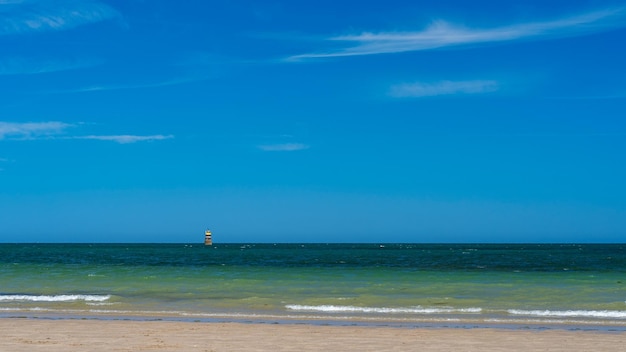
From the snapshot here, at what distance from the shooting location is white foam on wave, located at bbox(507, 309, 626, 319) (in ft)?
72.5

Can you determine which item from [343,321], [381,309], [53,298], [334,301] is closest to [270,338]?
[343,321]

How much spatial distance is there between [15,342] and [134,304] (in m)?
10.7

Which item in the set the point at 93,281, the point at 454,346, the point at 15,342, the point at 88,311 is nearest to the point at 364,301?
the point at 88,311

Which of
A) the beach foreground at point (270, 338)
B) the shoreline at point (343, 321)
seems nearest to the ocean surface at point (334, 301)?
the shoreline at point (343, 321)

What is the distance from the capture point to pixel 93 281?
37.1 meters

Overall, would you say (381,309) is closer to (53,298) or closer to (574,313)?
(574,313)

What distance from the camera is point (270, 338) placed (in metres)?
16.1

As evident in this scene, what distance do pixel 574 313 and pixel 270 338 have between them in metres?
11.4

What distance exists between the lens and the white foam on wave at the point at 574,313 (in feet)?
72.5

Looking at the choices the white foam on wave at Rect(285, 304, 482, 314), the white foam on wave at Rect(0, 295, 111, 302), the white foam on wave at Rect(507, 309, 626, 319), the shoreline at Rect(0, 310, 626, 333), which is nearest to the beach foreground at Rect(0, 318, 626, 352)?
the shoreline at Rect(0, 310, 626, 333)

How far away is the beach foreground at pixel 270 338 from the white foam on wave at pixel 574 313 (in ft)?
15.3

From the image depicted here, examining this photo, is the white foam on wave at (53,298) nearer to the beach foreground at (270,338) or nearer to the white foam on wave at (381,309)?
the white foam on wave at (381,309)

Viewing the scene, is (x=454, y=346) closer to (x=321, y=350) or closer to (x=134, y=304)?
(x=321, y=350)

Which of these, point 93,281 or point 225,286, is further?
point 93,281
